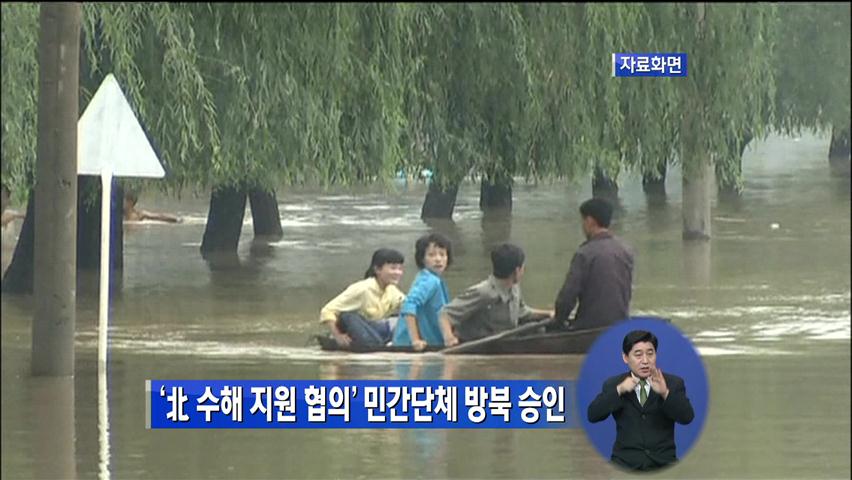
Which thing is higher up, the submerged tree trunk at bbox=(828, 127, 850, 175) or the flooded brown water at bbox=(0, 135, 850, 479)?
the submerged tree trunk at bbox=(828, 127, 850, 175)

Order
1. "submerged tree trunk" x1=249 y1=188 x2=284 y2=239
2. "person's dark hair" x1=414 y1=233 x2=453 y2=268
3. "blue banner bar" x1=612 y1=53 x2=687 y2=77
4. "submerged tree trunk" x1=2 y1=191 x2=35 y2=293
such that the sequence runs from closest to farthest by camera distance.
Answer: "blue banner bar" x1=612 y1=53 x2=687 y2=77
"person's dark hair" x1=414 y1=233 x2=453 y2=268
"submerged tree trunk" x1=2 y1=191 x2=35 y2=293
"submerged tree trunk" x1=249 y1=188 x2=284 y2=239

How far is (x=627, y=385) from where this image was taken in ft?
17.0

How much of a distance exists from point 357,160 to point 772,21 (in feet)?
7.57

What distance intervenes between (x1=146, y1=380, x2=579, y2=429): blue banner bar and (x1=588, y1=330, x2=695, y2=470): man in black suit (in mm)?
558

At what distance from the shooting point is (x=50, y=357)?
26.5ft

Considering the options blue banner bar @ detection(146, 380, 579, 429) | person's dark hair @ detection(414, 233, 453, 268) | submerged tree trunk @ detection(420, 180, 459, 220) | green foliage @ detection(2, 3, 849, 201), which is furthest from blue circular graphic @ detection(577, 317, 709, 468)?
submerged tree trunk @ detection(420, 180, 459, 220)

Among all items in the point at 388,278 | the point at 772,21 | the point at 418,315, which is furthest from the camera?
the point at 772,21

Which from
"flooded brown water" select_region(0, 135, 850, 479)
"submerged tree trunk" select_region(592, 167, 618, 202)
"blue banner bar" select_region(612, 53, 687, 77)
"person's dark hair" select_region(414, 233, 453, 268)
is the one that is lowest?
"flooded brown water" select_region(0, 135, 850, 479)

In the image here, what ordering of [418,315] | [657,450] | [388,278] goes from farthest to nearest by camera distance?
[388,278] < [418,315] < [657,450]

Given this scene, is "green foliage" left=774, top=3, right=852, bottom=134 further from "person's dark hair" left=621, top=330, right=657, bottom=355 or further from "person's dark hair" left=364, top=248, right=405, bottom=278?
"person's dark hair" left=621, top=330, right=657, bottom=355

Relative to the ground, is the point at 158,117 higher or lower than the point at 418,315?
higher

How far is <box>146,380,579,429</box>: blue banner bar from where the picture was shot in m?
6.10

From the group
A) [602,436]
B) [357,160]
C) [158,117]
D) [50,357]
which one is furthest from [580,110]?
[602,436]

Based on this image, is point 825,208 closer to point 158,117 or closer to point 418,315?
point 158,117
